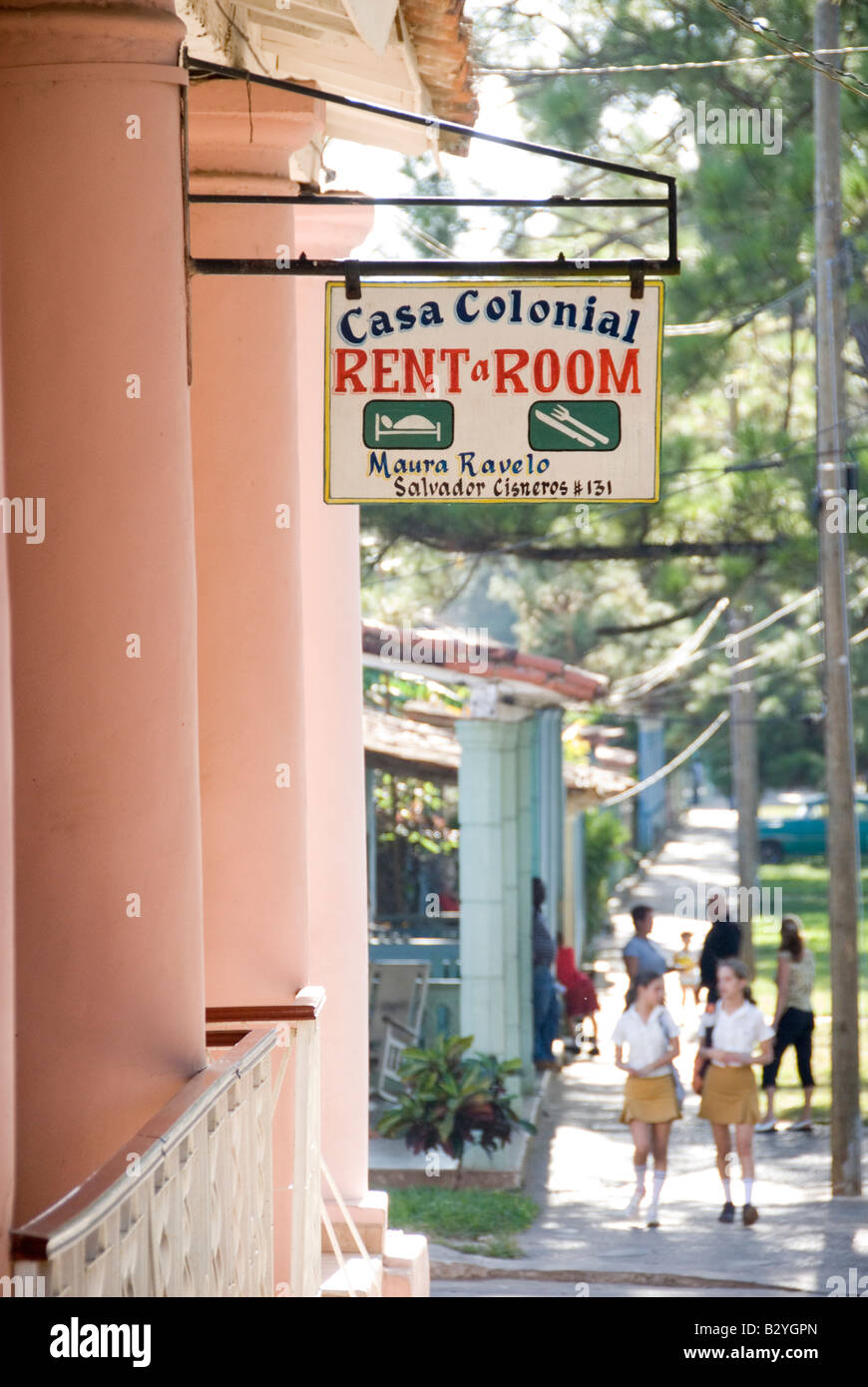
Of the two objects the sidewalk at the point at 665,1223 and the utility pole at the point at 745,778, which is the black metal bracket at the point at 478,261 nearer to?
the sidewalk at the point at 665,1223

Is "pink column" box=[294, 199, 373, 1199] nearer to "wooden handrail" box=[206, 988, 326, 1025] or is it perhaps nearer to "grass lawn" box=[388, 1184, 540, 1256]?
"wooden handrail" box=[206, 988, 326, 1025]

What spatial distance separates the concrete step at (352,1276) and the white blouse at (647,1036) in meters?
4.22

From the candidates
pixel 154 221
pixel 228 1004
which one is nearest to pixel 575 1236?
pixel 228 1004

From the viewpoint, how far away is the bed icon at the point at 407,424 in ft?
16.9

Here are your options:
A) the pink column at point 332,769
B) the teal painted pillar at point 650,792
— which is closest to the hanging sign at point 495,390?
the pink column at point 332,769

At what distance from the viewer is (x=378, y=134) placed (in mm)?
7844

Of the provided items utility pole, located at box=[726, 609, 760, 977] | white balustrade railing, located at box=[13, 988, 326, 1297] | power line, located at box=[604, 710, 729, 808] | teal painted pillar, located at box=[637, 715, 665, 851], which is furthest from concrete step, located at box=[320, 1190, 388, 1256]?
teal painted pillar, located at box=[637, 715, 665, 851]

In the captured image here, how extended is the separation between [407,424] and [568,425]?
1.50ft

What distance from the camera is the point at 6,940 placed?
3.29 m

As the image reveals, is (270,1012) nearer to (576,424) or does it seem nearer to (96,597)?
(96,597)

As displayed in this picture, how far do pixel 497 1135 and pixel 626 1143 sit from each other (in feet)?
6.01

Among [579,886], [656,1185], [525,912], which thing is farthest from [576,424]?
[579,886]

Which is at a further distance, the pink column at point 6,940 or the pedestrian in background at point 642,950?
the pedestrian in background at point 642,950

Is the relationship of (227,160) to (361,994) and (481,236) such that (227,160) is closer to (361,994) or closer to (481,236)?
(361,994)
